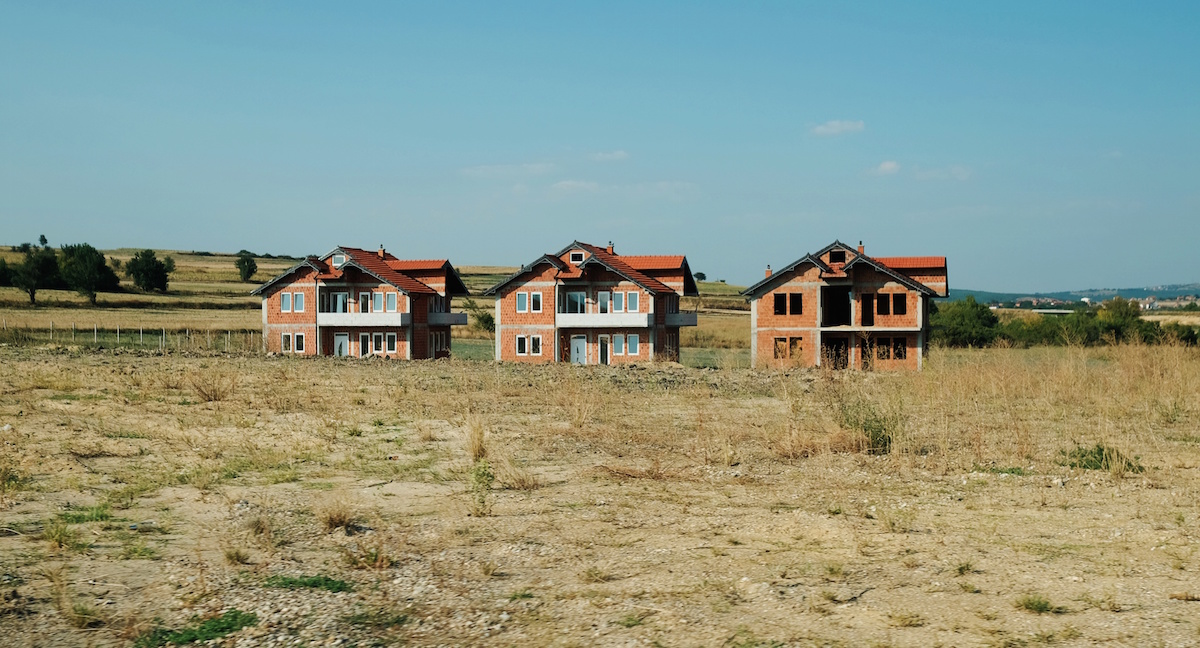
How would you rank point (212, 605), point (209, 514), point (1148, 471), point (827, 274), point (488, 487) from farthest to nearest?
point (827, 274) → point (1148, 471) → point (488, 487) → point (209, 514) → point (212, 605)

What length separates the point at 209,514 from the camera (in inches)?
450

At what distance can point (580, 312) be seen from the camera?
55469 millimetres

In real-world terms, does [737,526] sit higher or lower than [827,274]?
lower

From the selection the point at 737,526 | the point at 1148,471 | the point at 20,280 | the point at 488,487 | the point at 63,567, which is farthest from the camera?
the point at 20,280

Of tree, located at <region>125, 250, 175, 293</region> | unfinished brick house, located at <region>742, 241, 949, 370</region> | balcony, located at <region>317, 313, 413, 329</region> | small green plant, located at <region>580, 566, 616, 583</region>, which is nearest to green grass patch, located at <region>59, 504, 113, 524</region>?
small green plant, located at <region>580, 566, 616, 583</region>

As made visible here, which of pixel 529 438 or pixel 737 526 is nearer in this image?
pixel 737 526

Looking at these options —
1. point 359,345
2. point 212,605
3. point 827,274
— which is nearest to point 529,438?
point 212,605

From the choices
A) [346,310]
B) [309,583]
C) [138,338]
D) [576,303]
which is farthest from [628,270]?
[309,583]

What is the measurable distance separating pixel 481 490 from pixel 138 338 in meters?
62.4

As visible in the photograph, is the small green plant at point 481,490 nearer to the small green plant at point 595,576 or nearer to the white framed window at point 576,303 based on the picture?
the small green plant at point 595,576

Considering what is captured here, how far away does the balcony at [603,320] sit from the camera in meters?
53.3

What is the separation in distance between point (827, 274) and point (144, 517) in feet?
141

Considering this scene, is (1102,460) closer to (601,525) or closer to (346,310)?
(601,525)

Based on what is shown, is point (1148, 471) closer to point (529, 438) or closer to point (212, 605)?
point (529, 438)
